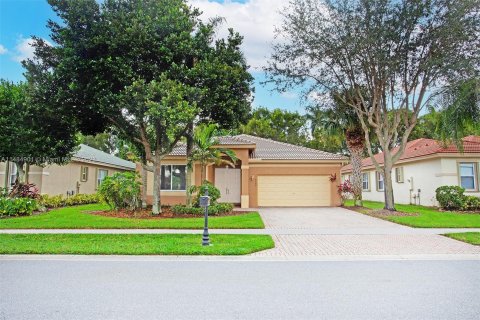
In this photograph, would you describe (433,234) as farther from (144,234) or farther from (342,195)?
(342,195)

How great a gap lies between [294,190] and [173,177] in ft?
24.4

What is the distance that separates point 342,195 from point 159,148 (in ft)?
38.8

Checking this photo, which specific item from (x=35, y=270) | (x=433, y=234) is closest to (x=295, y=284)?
(x=35, y=270)

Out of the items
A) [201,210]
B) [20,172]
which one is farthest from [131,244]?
[20,172]

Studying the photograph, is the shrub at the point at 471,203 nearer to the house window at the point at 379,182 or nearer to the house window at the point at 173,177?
the house window at the point at 379,182

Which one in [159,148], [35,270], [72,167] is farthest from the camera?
[72,167]

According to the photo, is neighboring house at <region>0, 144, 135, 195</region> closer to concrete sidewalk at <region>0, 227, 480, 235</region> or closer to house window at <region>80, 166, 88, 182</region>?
house window at <region>80, 166, 88, 182</region>

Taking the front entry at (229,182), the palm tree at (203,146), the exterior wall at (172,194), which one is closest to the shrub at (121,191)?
the palm tree at (203,146)

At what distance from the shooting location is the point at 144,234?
10.6 metres

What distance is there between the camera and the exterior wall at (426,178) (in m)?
19.6

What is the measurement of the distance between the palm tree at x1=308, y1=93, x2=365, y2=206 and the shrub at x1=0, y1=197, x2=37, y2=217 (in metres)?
15.6

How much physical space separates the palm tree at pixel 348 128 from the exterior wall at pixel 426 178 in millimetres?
3943

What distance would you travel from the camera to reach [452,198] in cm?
1816

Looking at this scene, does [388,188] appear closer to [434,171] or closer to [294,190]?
[434,171]
